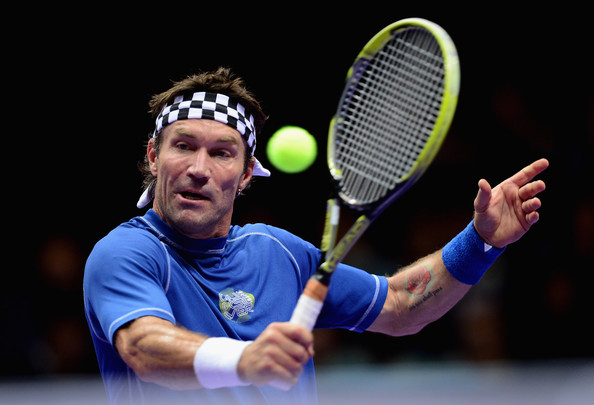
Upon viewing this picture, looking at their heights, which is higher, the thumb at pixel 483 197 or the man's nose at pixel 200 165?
the man's nose at pixel 200 165

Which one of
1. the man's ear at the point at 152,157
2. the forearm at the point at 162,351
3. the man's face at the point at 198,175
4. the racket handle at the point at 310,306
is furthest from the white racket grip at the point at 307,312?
the man's ear at the point at 152,157

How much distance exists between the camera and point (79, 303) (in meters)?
6.26

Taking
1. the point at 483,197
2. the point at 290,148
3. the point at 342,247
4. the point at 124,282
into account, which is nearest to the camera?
the point at 342,247

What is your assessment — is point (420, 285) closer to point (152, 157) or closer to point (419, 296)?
point (419, 296)

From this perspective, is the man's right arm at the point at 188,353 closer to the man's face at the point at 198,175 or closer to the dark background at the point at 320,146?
the man's face at the point at 198,175

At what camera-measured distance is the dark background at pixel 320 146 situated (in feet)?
20.5

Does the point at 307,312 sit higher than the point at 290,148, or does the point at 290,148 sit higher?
the point at 290,148

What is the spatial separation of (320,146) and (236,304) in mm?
4167

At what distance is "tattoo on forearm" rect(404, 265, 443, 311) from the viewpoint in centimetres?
329

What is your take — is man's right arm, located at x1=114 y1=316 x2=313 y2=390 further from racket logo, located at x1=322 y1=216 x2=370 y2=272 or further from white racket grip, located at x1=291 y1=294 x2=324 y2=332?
racket logo, located at x1=322 y1=216 x2=370 y2=272

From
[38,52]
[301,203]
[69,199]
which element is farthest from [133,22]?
[301,203]

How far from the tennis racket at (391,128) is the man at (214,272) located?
457mm

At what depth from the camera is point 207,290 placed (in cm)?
290

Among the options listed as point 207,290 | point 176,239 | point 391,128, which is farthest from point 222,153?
point 391,128
